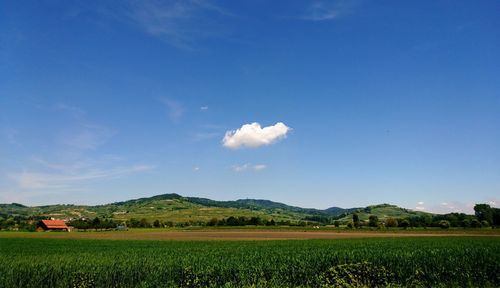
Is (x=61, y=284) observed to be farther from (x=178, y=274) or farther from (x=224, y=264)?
(x=224, y=264)

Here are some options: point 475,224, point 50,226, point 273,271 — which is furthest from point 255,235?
point 50,226

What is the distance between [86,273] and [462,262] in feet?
77.9

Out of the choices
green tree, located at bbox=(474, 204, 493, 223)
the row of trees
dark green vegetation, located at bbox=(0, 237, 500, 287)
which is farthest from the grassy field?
dark green vegetation, located at bbox=(0, 237, 500, 287)

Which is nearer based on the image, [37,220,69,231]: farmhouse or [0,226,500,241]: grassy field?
[0,226,500,241]: grassy field

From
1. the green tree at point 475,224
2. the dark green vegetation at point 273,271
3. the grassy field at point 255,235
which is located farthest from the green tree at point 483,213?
the dark green vegetation at point 273,271

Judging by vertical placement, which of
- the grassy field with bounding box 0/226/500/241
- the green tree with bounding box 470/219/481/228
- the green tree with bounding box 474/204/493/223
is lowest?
the grassy field with bounding box 0/226/500/241

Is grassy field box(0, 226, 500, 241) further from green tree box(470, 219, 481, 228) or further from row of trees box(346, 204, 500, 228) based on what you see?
A: row of trees box(346, 204, 500, 228)

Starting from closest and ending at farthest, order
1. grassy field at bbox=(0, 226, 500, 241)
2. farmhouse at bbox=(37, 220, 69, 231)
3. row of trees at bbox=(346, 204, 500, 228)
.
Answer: grassy field at bbox=(0, 226, 500, 241) → row of trees at bbox=(346, 204, 500, 228) → farmhouse at bbox=(37, 220, 69, 231)

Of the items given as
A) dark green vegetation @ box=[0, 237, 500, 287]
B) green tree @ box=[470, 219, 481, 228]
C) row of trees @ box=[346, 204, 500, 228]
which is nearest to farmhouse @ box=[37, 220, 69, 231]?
row of trees @ box=[346, 204, 500, 228]

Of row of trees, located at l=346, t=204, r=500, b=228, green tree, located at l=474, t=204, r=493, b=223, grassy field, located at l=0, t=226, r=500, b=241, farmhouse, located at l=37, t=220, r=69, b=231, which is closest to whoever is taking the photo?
grassy field, located at l=0, t=226, r=500, b=241

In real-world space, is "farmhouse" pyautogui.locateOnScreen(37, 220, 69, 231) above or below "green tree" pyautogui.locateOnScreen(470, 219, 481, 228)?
below

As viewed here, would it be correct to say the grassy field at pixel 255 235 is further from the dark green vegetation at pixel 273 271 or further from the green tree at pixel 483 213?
the dark green vegetation at pixel 273 271

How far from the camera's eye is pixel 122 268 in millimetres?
21734

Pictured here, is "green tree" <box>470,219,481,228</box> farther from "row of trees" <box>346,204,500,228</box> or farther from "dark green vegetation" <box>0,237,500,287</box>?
"dark green vegetation" <box>0,237,500,287</box>
